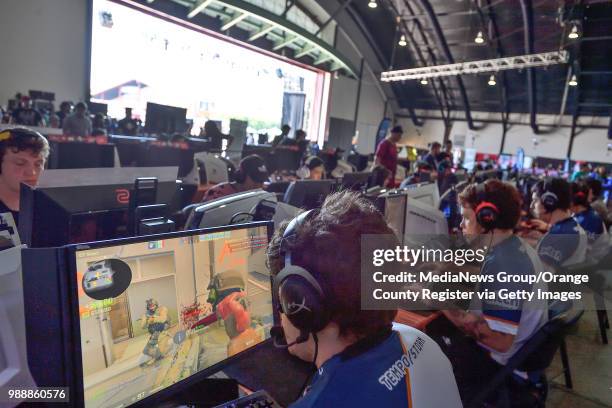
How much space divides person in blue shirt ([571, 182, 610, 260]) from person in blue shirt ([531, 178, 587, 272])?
0.37 meters

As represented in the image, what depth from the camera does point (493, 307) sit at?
1536mm

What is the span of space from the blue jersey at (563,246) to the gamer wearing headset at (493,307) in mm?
994

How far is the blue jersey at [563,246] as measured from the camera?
8.55ft

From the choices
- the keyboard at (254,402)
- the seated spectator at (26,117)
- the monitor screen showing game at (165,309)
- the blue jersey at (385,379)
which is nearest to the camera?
the blue jersey at (385,379)

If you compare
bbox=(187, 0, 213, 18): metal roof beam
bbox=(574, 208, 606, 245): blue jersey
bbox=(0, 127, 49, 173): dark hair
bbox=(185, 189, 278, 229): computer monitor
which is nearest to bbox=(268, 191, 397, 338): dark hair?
bbox=(185, 189, 278, 229): computer monitor

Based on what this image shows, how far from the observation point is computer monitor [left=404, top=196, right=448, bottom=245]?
239cm

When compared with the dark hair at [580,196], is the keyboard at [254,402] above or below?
below

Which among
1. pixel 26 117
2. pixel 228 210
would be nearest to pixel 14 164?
pixel 228 210

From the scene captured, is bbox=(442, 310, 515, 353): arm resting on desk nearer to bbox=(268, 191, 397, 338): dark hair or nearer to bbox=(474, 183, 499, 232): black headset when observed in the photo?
bbox=(474, 183, 499, 232): black headset

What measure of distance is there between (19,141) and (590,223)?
13.3 feet

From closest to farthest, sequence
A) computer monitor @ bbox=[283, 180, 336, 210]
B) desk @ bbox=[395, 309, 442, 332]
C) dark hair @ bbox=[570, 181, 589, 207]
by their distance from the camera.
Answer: desk @ bbox=[395, 309, 442, 332], computer monitor @ bbox=[283, 180, 336, 210], dark hair @ bbox=[570, 181, 589, 207]

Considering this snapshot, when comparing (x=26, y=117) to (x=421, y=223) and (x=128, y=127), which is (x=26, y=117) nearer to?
(x=128, y=127)

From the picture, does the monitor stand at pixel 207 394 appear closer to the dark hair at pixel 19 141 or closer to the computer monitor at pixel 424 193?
the dark hair at pixel 19 141

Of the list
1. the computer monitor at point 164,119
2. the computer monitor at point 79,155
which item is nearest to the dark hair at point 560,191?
the computer monitor at point 79,155
